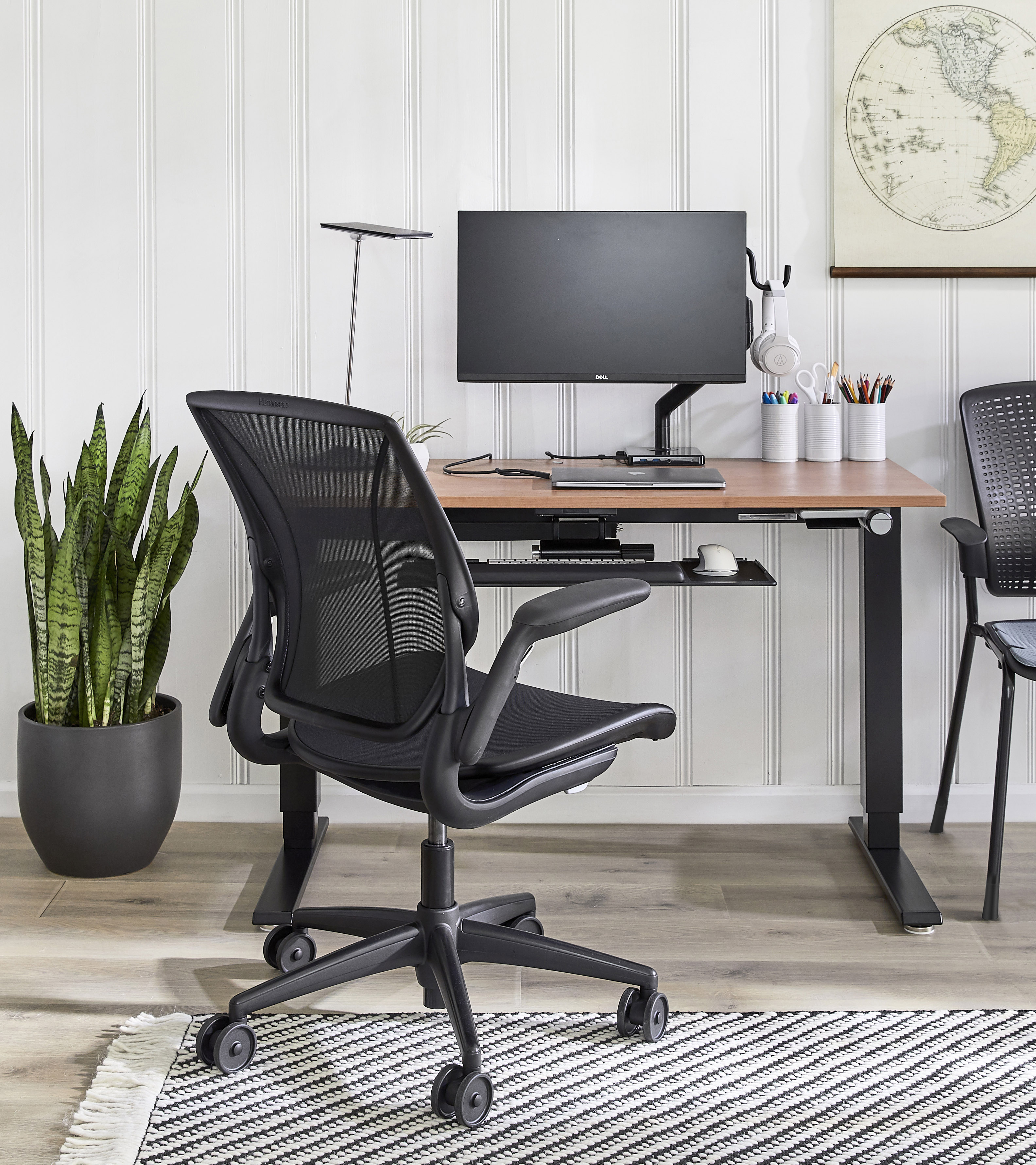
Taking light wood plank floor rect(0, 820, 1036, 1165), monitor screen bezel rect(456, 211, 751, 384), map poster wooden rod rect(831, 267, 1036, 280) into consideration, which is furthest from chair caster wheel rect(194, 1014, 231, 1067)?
map poster wooden rod rect(831, 267, 1036, 280)

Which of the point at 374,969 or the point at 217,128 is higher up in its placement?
the point at 217,128

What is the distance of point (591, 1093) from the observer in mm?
1746

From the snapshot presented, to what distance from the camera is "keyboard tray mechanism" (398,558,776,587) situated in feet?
7.02

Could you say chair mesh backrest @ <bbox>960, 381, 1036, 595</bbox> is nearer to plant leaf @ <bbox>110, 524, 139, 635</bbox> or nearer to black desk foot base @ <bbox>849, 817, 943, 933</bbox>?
black desk foot base @ <bbox>849, 817, 943, 933</bbox>

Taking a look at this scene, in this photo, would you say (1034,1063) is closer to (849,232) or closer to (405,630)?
(405,630)

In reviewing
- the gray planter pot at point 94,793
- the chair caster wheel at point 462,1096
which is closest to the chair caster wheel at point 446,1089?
the chair caster wheel at point 462,1096

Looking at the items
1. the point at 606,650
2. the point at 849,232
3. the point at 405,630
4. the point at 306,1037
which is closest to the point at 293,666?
the point at 405,630

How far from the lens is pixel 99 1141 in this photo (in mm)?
1617

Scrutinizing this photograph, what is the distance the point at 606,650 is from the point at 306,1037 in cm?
124

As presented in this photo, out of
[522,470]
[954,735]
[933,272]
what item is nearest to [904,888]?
[954,735]

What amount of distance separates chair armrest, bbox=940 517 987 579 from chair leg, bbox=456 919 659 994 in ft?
3.93

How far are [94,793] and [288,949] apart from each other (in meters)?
0.65

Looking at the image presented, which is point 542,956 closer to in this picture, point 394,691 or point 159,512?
point 394,691

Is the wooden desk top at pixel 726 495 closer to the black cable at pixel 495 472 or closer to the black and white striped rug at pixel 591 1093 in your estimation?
the black cable at pixel 495 472
